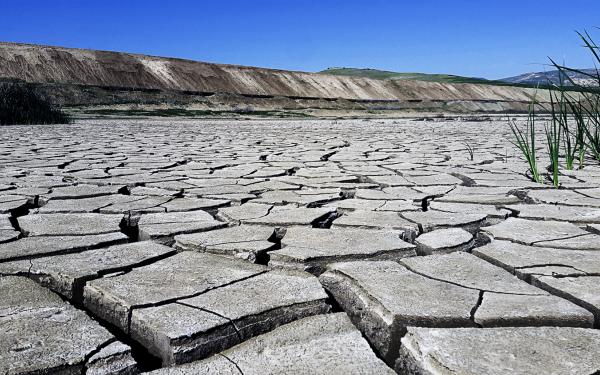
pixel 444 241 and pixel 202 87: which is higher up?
pixel 202 87

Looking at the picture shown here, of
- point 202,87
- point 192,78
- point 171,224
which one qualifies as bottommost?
point 171,224

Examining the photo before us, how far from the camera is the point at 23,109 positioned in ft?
34.1

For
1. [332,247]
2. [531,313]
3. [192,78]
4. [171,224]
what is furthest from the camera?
[192,78]

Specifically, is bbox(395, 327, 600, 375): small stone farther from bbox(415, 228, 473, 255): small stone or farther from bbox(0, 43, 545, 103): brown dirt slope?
bbox(0, 43, 545, 103): brown dirt slope

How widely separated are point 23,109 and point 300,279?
10.7m

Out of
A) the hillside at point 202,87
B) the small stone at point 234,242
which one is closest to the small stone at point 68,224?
the small stone at point 234,242

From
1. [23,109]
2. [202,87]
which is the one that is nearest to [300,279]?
[23,109]

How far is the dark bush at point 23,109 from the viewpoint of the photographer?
10.1 metres

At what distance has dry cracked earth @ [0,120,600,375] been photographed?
96 cm

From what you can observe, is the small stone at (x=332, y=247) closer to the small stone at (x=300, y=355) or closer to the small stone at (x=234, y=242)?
the small stone at (x=234, y=242)

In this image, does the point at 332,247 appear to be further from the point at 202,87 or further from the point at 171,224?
the point at 202,87

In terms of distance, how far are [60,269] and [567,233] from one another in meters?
1.53

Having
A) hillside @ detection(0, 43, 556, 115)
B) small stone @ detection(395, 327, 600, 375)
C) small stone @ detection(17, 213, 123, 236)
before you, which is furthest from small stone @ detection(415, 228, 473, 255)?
hillside @ detection(0, 43, 556, 115)

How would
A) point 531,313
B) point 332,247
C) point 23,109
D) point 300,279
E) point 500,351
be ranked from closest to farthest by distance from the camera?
point 500,351 < point 531,313 < point 300,279 < point 332,247 < point 23,109
